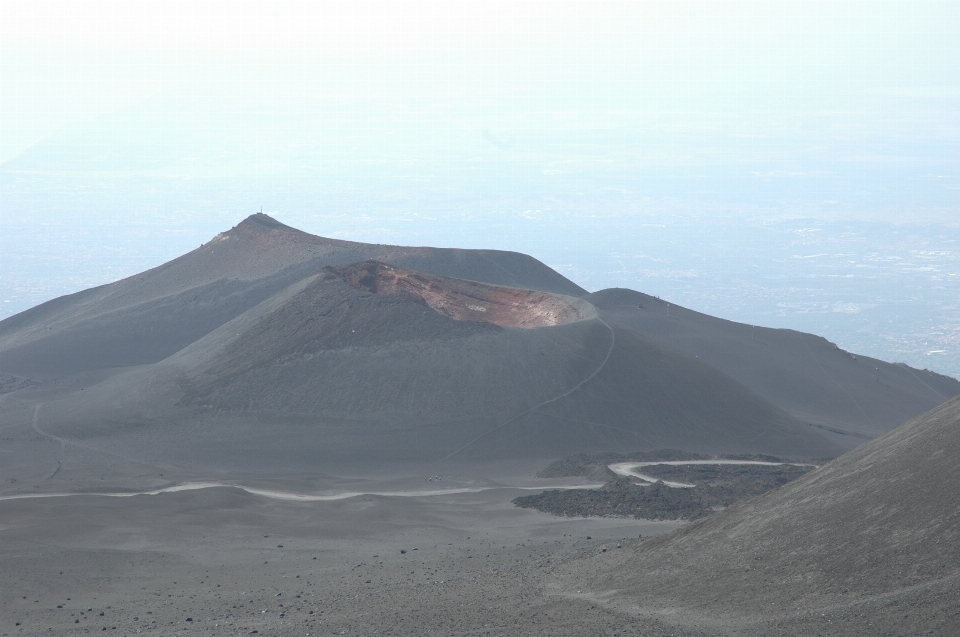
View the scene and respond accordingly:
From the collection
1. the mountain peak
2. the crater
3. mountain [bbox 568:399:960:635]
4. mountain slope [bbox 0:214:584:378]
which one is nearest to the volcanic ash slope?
the crater

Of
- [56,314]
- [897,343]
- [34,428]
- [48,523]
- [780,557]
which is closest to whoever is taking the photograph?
[780,557]

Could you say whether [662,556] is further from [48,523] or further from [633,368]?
[633,368]

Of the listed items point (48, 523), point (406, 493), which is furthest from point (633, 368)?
point (48, 523)

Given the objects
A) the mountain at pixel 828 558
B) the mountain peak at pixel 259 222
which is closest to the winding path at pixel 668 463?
the mountain at pixel 828 558

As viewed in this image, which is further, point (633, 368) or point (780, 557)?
point (633, 368)

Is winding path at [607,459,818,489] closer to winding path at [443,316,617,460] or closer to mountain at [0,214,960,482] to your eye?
mountain at [0,214,960,482]

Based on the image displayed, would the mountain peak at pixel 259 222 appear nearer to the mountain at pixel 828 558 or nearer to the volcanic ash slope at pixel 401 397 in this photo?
the volcanic ash slope at pixel 401 397
